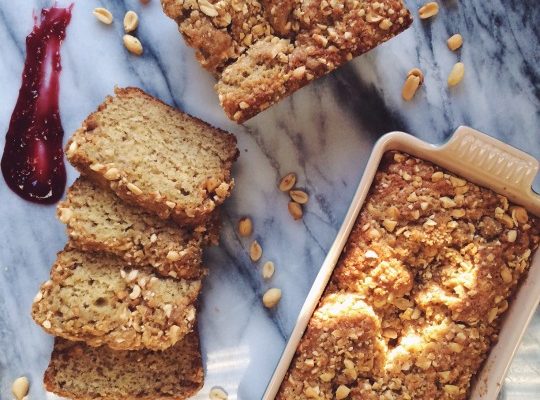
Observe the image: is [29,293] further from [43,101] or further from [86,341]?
[43,101]

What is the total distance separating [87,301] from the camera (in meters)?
2.86

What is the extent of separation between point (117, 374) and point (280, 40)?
59.8 inches

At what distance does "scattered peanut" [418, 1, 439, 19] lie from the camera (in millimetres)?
3229

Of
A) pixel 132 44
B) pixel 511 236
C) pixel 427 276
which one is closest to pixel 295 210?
pixel 427 276

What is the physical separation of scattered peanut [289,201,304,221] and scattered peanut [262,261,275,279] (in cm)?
23

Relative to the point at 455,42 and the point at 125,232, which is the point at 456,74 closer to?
the point at 455,42

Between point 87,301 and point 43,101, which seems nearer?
point 87,301

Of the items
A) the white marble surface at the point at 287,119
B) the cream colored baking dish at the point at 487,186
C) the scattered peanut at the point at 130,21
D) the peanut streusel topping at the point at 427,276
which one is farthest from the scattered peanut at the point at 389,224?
the scattered peanut at the point at 130,21

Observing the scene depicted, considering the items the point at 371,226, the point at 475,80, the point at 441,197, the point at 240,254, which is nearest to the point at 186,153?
the point at 240,254

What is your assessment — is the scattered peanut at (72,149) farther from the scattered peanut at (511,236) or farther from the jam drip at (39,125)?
the scattered peanut at (511,236)

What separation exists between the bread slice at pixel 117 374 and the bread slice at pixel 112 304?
19 cm

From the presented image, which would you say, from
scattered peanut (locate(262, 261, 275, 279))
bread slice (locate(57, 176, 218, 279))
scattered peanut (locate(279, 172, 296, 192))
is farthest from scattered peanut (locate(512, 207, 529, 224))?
bread slice (locate(57, 176, 218, 279))

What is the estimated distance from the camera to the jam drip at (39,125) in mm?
3227

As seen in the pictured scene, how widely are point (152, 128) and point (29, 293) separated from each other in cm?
94
